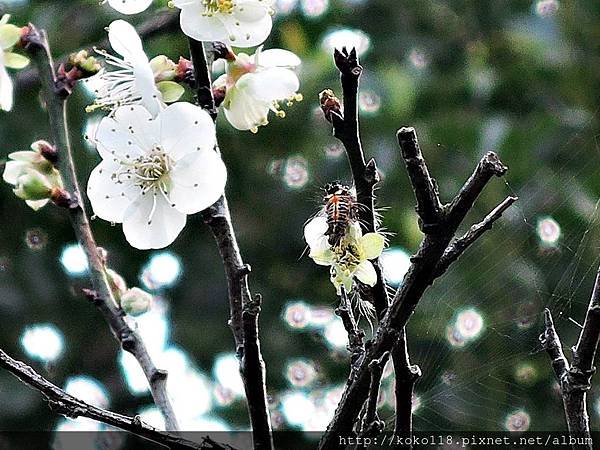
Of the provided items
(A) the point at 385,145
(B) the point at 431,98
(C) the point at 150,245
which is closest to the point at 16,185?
(C) the point at 150,245

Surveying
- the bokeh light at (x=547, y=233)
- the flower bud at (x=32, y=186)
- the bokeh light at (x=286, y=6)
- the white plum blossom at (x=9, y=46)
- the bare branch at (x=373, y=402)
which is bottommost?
the bare branch at (x=373, y=402)

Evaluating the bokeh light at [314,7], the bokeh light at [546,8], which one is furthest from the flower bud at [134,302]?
the bokeh light at [546,8]

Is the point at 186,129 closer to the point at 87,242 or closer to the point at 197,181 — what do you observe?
the point at 197,181

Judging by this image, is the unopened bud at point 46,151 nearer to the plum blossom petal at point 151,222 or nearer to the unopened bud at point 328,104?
the plum blossom petal at point 151,222

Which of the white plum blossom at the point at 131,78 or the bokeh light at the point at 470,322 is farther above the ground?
the bokeh light at the point at 470,322

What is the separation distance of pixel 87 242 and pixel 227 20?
7.6 inches

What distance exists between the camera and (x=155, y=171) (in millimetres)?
628

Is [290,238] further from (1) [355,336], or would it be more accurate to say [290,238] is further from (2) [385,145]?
(1) [355,336]

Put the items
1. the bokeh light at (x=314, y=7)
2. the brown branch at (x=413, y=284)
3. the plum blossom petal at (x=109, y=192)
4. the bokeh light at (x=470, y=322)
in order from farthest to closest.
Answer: the bokeh light at (x=314, y=7) < the bokeh light at (x=470, y=322) < the plum blossom petal at (x=109, y=192) < the brown branch at (x=413, y=284)

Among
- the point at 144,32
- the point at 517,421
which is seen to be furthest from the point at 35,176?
the point at 517,421

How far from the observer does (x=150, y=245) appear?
23.1 inches

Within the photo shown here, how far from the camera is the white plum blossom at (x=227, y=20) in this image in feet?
1.82

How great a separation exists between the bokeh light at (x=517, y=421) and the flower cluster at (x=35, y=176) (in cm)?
64

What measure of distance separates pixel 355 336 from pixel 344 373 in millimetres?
1027
